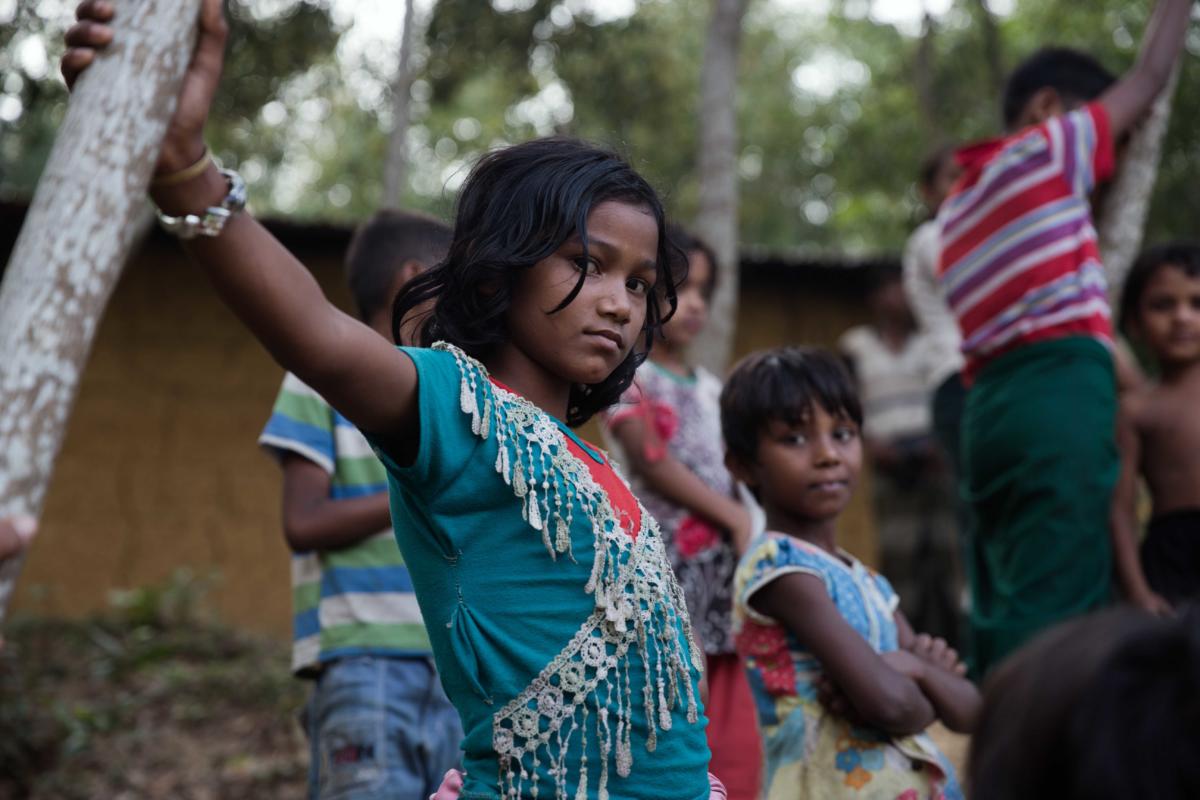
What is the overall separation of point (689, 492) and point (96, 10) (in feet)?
7.06

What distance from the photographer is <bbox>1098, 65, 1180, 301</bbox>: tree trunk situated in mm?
4109

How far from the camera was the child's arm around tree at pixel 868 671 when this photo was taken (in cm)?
246

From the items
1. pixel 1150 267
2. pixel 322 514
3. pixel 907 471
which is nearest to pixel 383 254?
pixel 322 514

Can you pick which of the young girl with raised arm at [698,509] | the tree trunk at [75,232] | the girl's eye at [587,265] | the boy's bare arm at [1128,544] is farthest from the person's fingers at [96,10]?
the boy's bare arm at [1128,544]

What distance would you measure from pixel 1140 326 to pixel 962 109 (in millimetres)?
7380

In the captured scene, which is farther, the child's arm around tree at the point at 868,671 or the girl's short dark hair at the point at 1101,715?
the child's arm around tree at the point at 868,671

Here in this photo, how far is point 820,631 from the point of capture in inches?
99.1

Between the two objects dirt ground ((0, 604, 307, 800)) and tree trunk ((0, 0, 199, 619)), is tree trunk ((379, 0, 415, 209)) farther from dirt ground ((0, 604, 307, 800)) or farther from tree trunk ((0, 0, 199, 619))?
tree trunk ((0, 0, 199, 619))

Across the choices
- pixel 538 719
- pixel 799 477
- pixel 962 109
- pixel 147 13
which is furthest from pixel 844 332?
pixel 538 719

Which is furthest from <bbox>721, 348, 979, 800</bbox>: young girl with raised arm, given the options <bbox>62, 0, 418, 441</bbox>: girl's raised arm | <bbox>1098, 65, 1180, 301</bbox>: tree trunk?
<bbox>1098, 65, 1180, 301</bbox>: tree trunk

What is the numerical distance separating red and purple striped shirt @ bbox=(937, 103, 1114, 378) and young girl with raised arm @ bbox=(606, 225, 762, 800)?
0.85m

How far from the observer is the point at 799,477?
278 centimetres

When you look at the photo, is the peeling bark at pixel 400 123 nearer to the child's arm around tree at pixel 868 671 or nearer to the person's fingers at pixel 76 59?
the child's arm around tree at pixel 868 671

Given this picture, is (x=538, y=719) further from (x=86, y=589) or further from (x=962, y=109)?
(x=962, y=109)
